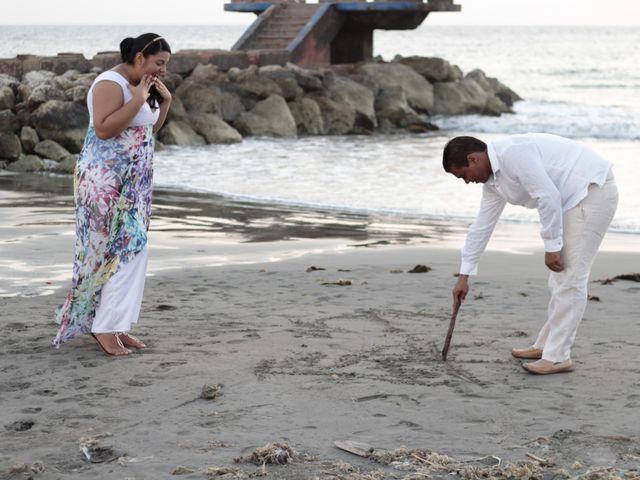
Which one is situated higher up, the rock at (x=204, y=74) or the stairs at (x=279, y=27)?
the stairs at (x=279, y=27)

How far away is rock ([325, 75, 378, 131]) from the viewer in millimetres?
22375

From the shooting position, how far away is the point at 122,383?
15.9 feet

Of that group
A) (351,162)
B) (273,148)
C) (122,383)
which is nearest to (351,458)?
(122,383)

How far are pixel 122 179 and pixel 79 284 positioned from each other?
58 cm

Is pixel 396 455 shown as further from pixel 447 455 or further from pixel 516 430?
pixel 516 430

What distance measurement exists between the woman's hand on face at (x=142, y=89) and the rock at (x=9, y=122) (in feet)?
37.1

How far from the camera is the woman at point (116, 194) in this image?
5.07 metres

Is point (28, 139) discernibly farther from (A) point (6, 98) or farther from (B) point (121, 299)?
(B) point (121, 299)

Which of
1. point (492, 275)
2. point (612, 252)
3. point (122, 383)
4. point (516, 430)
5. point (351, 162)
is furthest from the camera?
point (351, 162)

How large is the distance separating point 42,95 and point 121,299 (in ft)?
40.0

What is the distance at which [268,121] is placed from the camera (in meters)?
20.5

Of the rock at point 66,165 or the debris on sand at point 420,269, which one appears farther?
the rock at point 66,165

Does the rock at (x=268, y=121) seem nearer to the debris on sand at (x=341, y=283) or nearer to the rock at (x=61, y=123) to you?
the rock at (x=61, y=123)

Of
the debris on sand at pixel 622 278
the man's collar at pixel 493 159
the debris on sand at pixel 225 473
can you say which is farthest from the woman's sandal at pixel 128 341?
the debris on sand at pixel 622 278
